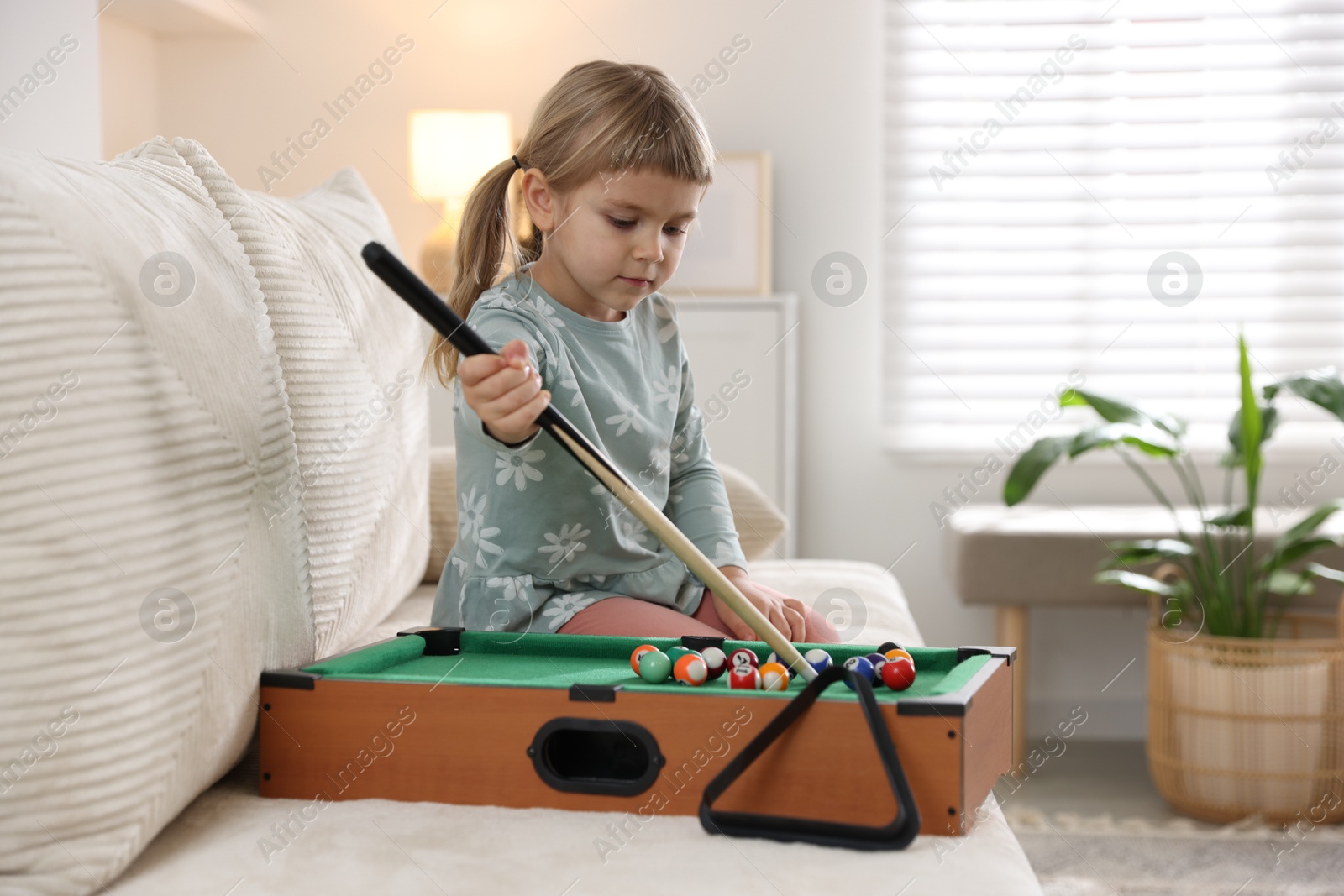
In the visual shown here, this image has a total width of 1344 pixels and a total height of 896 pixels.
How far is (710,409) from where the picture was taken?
8.19ft

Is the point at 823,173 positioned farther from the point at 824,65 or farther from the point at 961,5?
the point at 961,5

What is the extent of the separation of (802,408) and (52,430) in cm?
240

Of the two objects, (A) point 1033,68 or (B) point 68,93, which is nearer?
(B) point 68,93

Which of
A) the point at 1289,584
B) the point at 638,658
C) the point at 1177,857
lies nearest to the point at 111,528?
the point at 638,658

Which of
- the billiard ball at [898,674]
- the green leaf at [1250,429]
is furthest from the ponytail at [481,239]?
the green leaf at [1250,429]

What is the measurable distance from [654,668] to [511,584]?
32 cm

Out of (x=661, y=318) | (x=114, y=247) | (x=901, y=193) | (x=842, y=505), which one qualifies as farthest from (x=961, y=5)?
(x=114, y=247)

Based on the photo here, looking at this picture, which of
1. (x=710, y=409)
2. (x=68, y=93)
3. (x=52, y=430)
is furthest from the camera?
(x=710, y=409)

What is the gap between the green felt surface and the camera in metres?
0.78

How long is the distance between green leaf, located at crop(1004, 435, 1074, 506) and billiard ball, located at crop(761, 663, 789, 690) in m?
1.51

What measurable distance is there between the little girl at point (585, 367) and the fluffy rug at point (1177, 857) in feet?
3.30

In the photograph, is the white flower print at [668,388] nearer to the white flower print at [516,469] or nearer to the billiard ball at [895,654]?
the white flower print at [516,469]

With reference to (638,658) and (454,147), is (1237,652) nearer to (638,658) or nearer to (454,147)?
(638,658)

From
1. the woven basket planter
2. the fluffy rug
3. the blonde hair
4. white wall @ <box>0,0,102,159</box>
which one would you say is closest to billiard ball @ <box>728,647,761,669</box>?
the blonde hair
